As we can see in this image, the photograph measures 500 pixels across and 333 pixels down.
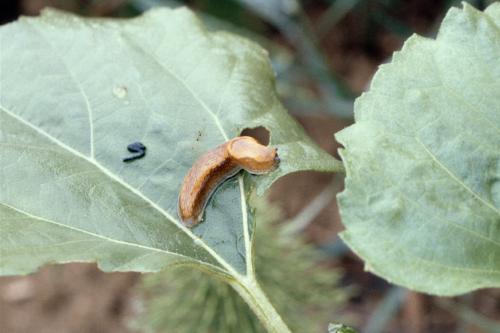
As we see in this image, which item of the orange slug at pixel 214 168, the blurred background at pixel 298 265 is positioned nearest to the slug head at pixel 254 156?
the orange slug at pixel 214 168

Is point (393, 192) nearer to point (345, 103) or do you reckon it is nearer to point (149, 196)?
point (149, 196)

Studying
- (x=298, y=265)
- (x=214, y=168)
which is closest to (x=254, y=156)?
(x=214, y=168)

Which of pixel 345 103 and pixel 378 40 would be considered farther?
pixel 378 40

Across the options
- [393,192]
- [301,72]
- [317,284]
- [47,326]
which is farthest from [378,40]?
[393,192]

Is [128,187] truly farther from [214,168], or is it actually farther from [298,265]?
[298,265]

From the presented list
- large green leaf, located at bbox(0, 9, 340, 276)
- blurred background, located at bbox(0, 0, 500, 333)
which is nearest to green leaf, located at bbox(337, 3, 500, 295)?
large green leaf, located at bbox(0, 9, 340, 276)

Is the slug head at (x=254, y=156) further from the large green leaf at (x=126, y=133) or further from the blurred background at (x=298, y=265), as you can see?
the blurred background at (x=298, y=265)
